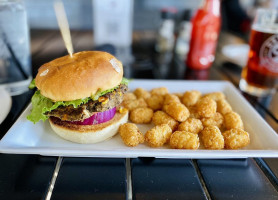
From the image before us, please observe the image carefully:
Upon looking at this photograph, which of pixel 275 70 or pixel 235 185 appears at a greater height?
pixel 275 70

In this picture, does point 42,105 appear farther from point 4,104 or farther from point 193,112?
point 193,112

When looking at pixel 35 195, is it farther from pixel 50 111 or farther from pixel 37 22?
pixel 37 22

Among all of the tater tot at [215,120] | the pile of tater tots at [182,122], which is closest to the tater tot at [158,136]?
the pile of tater tots at [182,122]

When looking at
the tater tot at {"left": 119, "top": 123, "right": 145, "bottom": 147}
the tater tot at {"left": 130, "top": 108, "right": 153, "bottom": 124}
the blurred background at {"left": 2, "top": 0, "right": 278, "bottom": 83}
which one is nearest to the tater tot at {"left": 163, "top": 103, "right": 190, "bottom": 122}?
the tater tot at {"left": 130, "top": 108, "right": 153, "bottom": 124}

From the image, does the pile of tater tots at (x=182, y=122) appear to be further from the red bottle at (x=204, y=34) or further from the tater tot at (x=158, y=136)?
the red bottle at (x=204, y=34)

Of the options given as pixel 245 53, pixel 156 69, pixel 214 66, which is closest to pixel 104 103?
pixel 156 69

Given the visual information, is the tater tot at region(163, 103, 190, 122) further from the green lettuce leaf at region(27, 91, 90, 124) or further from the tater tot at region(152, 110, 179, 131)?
the green lettuce leaf at region(27, 91, 90, 124)
